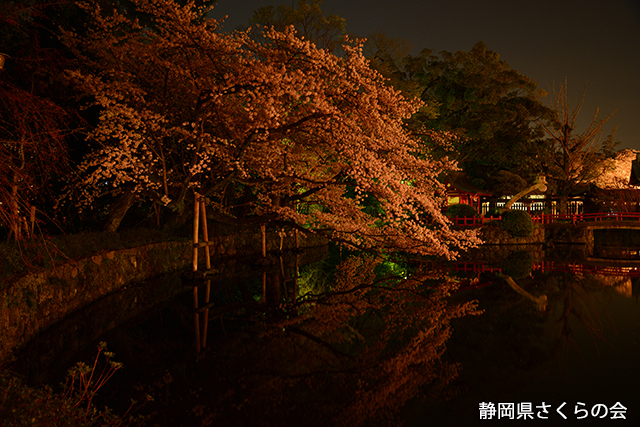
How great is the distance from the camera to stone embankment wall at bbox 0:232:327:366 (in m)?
6.56

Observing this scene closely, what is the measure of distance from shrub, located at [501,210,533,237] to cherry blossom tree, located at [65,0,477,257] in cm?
1416

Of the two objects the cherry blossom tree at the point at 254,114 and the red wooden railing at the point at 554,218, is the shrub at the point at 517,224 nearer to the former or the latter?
the red wooden railing at the point at 554,218

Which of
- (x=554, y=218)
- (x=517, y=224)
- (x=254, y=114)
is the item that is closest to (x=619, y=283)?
(x=517, y=224)

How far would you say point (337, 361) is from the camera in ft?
20.8

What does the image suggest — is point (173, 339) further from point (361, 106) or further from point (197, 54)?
point (197, 54)

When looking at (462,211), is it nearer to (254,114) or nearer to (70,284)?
(254,114)

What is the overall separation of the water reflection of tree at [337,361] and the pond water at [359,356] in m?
0.02

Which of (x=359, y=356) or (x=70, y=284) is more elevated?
(x=70, y=284)

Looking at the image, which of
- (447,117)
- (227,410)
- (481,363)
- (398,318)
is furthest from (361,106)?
(447,117)

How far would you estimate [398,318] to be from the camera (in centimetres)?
856

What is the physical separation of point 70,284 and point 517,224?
2281 cm

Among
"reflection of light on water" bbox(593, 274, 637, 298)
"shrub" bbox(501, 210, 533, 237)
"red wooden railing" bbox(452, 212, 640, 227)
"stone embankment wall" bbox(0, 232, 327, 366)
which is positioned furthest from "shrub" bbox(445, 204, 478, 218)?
"stone embankment wall" bbox(0, 232, 327, 366)

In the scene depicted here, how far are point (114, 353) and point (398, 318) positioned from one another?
17.3 ft

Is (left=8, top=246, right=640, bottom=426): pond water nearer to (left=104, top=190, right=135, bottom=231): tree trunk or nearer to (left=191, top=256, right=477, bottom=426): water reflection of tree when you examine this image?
(left=191, top=256, right=477, bottom=426): water reflection of tree
